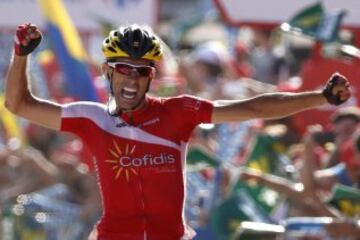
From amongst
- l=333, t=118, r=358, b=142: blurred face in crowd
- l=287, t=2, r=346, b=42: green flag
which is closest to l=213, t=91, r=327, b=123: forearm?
l=333, t=118, r=358, b=142: blurred face in crowd

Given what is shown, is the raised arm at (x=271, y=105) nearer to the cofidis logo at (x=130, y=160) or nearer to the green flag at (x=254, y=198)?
the cofidis logo at (x=130, y=160)

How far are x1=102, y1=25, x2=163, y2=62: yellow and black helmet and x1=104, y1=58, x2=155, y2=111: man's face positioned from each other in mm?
37

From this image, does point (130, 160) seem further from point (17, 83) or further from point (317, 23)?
point (317, 23)

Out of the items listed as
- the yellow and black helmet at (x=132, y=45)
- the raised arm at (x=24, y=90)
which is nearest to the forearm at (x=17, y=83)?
the raised arm at (x=24, y=90)

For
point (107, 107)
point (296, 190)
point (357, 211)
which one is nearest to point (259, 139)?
point (296, 190)

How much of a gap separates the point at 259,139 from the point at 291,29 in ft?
2.68

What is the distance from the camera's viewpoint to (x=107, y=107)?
24.7 ft

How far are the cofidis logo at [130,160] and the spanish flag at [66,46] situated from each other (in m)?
5.62

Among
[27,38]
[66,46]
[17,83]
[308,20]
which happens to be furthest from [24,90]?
[66,46]

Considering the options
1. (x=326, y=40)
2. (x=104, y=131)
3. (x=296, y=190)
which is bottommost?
(x=296, y=190)

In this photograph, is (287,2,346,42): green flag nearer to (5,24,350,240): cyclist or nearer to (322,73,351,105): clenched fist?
(5,24,350,240): cyclist

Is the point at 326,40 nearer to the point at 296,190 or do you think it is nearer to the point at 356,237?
the point at 296,190

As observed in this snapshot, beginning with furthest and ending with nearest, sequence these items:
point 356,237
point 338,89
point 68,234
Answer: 1. point 68,234
2. point 356,237
3. point 338,89

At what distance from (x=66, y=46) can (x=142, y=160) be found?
20.8 feet
